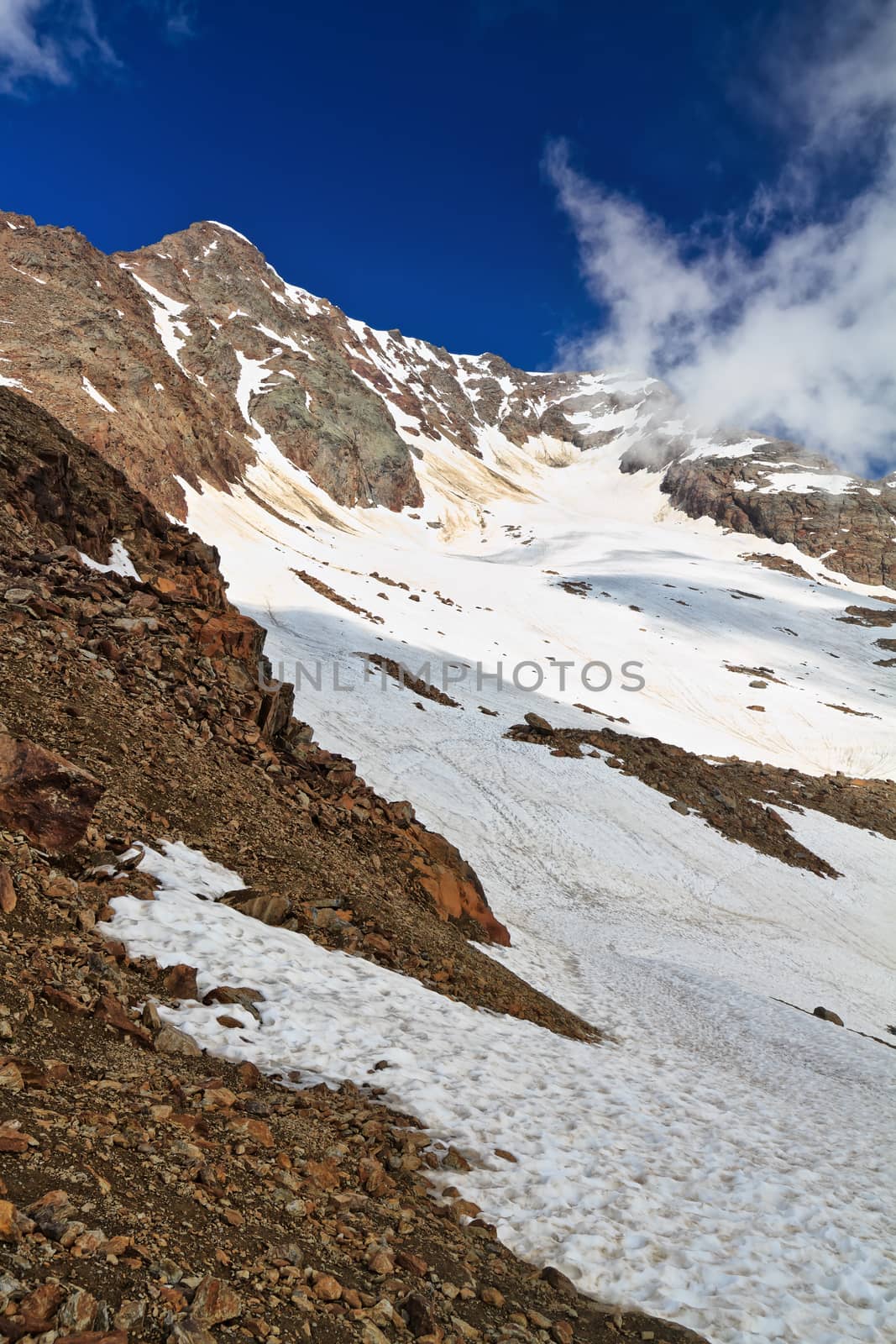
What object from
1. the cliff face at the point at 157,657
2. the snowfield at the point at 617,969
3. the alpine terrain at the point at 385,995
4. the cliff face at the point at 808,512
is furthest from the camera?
the cliff face at the point at 808,512

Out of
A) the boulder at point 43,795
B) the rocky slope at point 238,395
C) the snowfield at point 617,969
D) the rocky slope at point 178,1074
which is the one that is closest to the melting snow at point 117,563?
the rocky slope at point 178,1074

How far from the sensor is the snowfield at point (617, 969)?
5.52 meters

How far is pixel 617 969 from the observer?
1588 centimetres

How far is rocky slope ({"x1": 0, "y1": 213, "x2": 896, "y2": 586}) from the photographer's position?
5719cm

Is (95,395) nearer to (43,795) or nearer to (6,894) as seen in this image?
(43,795)

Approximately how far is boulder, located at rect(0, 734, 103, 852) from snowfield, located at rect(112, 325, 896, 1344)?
3.58ft

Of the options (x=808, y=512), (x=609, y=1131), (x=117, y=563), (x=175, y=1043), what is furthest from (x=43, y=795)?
(x=808, y=512)

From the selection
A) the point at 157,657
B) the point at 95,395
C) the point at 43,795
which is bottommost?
the point at 43,795

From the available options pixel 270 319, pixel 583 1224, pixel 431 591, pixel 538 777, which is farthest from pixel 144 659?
pixel 270 319

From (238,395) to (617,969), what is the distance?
401 feet

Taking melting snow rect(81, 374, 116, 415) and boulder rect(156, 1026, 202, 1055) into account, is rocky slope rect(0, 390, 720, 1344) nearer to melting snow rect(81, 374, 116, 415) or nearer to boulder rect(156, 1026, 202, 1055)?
boulder rect(156, 1026, 202, 1055)

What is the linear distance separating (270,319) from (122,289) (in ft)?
205

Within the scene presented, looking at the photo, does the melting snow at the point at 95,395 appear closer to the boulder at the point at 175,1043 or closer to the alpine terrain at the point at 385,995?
the alpine terrain at the point at 385,995

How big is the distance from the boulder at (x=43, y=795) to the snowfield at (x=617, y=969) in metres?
1.09
